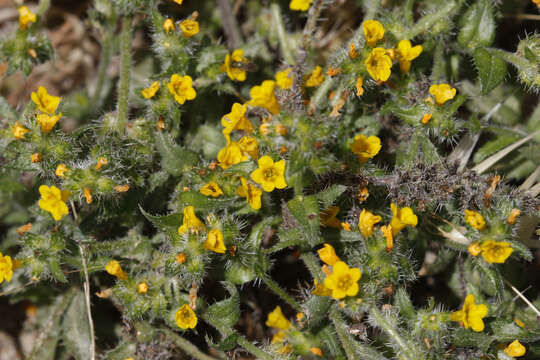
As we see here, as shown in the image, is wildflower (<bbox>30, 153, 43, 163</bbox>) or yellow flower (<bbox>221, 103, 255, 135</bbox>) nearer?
wildflower (<bbox>30, 153, 43, 163</bbox>)

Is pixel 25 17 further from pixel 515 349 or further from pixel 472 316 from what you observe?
pixel 515 349

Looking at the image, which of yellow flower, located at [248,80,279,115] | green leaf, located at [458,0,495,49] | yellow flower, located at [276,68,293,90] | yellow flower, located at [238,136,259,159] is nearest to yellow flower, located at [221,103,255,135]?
yellow flower, located at [248,80,279,115]

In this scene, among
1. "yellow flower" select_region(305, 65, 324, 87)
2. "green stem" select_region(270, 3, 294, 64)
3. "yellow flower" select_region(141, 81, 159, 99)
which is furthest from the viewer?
"green stem" select_region(270, 3, 294, 64)

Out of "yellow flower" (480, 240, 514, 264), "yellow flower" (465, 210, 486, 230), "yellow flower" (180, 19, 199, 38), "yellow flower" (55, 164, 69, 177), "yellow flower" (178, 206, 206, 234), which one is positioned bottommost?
"yellow flower" (480, 240, 514, 264)

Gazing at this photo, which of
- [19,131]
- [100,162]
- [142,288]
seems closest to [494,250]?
[142,288]

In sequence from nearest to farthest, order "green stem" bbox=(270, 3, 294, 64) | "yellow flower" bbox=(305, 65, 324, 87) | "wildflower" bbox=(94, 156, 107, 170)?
"wildflower" bbox=(94, 156, 107, 170) < "yellow flower" bbox=(305, 65, 324, 87) < "green stem" bbox=(270, 3, 294, 64)

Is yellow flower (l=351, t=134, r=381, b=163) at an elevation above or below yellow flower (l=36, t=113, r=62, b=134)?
below

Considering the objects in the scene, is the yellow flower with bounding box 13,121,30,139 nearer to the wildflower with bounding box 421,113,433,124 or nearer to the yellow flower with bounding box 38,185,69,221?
the yellow flower with bounding box 38,185,69,221
